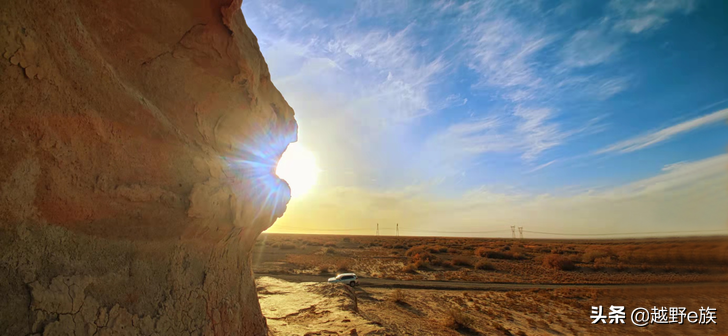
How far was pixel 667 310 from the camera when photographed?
9.52 m

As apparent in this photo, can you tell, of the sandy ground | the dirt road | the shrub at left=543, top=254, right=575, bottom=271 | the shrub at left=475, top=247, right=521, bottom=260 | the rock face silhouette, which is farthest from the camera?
the shrub at left=475, top=247, right=521, bottom=260

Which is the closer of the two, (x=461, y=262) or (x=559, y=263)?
(x=559, y=263)

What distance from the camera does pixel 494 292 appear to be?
18266 mm

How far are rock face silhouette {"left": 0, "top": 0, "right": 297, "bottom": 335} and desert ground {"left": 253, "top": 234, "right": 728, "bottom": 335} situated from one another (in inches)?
152

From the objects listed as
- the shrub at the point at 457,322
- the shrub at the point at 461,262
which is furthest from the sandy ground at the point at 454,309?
the shrub at the point at 461,262

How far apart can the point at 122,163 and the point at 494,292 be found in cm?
1952

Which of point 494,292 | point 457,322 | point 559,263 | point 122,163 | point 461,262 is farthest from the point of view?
point 461,262

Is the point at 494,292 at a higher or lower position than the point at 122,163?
lower

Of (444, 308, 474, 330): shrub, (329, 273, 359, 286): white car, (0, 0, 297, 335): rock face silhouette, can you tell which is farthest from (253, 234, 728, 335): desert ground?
(0, 0, 297, 335): rock face silhouette

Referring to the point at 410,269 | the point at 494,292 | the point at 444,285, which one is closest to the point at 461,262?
the point at 410,269

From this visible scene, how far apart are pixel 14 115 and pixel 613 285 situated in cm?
2777

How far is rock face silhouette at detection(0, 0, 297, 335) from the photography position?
2.24 metres

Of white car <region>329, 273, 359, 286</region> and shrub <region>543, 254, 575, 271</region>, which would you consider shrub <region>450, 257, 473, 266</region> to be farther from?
white car <region>329, 273, 359, 286</region>

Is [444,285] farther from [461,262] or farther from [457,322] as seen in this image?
[461,262]
